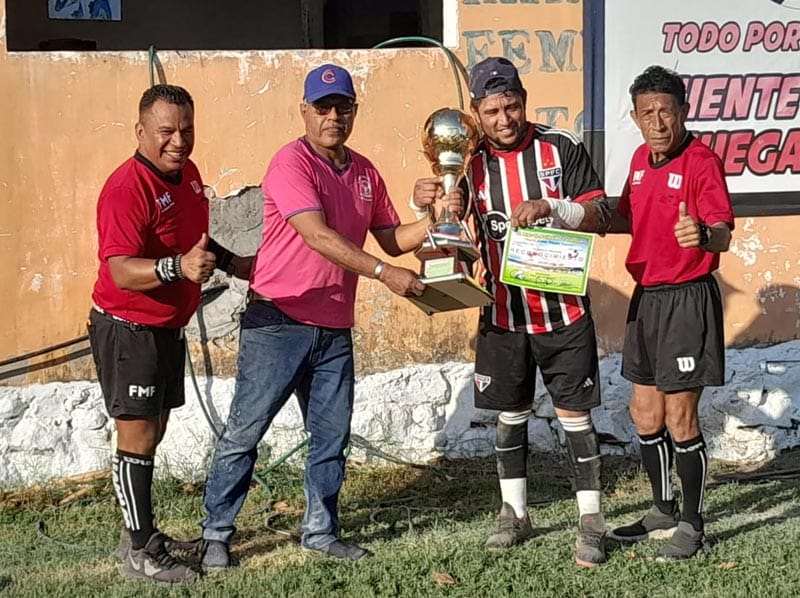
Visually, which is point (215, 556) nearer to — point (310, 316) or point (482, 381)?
point (310, 316)

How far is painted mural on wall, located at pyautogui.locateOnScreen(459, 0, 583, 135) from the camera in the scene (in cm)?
685

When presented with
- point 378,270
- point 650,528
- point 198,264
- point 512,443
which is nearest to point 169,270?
point 198,264

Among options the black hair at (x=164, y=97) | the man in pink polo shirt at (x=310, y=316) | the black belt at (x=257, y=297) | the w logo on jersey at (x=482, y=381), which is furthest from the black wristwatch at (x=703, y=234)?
the black hair at (x=164, y=97)

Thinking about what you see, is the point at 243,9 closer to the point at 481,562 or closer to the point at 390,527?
the point at 390,527

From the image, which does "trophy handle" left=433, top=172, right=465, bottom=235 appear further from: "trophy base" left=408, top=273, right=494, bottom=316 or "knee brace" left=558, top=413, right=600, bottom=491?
"knee brace" left=558, top=413, right=600, bottom=491

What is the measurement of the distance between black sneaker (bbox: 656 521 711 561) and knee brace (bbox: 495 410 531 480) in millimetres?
755

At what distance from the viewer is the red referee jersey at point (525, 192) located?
5.23 meters

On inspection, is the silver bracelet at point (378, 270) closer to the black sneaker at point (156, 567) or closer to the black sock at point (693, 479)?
the black sneaker at point (156, 567)

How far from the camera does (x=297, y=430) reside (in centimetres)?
693

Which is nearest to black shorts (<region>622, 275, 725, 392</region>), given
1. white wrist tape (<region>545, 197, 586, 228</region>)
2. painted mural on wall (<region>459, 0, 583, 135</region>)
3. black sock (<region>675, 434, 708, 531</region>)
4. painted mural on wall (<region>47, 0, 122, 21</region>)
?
black sock (<region>675, 434, 708, 531</region>)

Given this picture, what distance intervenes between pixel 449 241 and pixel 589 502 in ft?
4.63

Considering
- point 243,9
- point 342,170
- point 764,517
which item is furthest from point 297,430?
point 243,9

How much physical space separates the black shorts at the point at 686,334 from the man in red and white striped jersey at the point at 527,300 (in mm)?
304

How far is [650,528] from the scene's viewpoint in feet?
18.5
